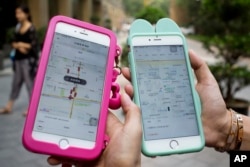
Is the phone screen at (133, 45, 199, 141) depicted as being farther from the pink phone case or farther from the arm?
the arm

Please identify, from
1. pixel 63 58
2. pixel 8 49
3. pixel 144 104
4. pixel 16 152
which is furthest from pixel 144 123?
pixel 8 49

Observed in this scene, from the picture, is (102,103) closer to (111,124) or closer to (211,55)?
(111,124)

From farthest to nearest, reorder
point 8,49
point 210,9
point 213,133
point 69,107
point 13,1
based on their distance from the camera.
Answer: point 13,1, point 8,49, point 210,9, point 213,133, point 69,107

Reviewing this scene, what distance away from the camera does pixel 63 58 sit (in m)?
1.46

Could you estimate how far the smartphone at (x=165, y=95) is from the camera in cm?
153

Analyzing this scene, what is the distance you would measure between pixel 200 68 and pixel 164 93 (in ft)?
1.26

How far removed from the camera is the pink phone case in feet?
4.25

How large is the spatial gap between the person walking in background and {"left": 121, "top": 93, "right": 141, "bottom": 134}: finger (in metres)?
3.65

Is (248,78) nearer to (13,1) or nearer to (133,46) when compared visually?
(133,46)

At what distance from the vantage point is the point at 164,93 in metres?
1.60

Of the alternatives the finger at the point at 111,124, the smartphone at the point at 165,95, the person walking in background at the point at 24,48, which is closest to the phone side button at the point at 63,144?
the finger at the point at 111,124

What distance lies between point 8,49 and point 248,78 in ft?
29.1

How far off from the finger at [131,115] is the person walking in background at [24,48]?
3646 millimetres

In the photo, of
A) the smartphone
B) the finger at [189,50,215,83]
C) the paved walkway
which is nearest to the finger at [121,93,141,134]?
the smartphone
